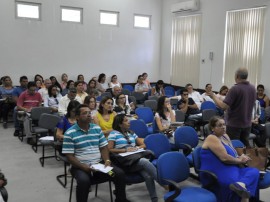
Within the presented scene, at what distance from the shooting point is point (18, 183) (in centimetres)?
421

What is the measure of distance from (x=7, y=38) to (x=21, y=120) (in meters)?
3.46

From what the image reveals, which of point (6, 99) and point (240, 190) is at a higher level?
point (6, 99)

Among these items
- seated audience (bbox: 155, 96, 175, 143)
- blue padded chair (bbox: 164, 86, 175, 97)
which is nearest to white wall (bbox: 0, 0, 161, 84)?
blue padded chair (bbox: 164, 86, 175, 97)

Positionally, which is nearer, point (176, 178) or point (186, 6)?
point (176, 178)

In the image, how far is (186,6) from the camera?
9781 mm

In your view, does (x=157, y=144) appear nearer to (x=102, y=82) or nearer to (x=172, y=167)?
(x=172, y=167)

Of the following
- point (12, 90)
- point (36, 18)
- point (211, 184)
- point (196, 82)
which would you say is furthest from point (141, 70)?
point (211, 184)

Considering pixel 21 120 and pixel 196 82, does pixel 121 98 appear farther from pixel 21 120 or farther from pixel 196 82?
pixel 196 82

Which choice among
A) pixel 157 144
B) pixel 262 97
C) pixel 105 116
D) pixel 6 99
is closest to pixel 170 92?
pixel 262 97

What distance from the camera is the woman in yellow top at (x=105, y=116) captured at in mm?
4594

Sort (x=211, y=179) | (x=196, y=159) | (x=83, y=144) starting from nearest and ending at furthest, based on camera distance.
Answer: (x=211, y=179)
(x=83, y=144)
(x=196, y=159)

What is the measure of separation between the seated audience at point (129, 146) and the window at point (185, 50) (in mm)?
6449

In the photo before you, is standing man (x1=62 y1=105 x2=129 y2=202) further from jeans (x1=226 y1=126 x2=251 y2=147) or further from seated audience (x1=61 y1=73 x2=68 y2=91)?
seated audience (x1=61 y1=73 x2=68 y2=91)

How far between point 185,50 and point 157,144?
6.91 metres
